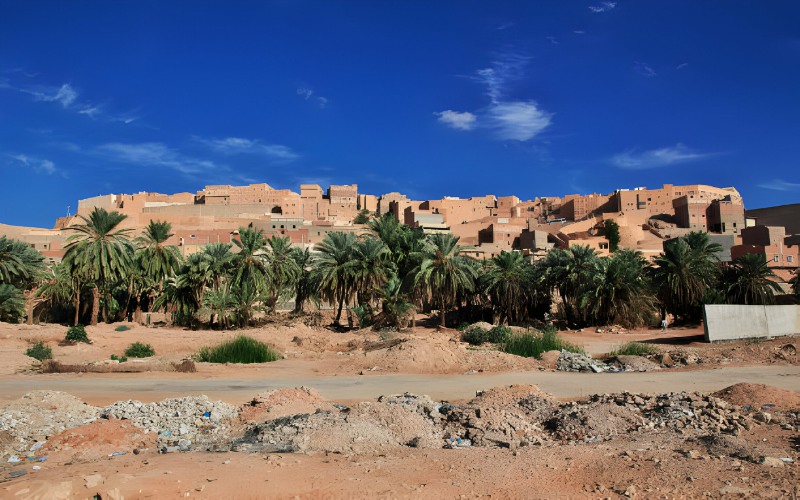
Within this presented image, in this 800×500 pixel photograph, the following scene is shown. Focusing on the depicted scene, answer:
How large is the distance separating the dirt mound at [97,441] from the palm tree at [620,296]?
25.6 metres

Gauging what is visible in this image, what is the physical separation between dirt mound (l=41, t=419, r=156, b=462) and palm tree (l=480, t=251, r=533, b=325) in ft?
82.8

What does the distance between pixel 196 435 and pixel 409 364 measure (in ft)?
30.1

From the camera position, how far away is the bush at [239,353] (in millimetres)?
19594

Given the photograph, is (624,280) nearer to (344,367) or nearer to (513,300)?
(513,300)

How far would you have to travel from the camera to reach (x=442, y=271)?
29797mm

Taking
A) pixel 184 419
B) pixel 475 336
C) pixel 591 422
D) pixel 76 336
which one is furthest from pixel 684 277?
pixel 76 336

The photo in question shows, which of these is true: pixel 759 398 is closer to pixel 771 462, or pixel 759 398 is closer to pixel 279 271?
pixel 771 462

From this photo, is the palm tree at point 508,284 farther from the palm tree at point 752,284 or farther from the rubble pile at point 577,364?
the rubble pile at point 577,364

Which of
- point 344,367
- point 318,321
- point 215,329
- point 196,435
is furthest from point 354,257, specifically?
point 196,435

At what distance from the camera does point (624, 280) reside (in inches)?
1212

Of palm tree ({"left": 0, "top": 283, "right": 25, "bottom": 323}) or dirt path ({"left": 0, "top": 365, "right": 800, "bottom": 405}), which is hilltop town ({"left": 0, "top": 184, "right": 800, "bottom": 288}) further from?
dirt path ({"left": 0, "top": 365, "right": 800, "bottom": 405})

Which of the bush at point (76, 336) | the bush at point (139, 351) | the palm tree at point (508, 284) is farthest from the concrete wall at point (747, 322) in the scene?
the bush at point (76, 336)

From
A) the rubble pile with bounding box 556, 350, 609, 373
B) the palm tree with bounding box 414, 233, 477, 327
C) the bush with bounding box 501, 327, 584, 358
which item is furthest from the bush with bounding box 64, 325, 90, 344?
the rubble pile with bounding box 556, 350, 609, 373

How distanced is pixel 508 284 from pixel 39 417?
2595 centimetres
